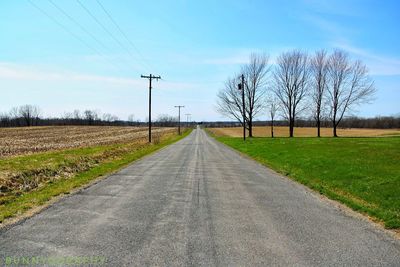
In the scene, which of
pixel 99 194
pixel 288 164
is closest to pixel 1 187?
pixel 99 194

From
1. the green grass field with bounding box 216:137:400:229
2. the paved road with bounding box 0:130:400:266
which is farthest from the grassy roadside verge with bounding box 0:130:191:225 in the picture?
the green grass field with bounding box 216:137:400:229

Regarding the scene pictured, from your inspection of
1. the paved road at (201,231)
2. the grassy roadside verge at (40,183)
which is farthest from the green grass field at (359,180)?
the grassy roadside verge at (40,183)

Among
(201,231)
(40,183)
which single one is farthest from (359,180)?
(40,183)

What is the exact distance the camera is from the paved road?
18.1 ft

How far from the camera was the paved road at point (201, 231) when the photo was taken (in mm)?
5524

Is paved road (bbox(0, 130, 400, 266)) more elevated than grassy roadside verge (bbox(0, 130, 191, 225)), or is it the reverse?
paved road (bbox(0, 130, 400, 266))

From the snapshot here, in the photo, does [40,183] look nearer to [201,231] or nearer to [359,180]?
[201,231]

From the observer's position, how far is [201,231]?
22.6 ft

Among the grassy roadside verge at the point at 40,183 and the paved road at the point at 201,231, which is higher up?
A: the paved road at the point at 201,231

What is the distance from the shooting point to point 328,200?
1080 centimetres

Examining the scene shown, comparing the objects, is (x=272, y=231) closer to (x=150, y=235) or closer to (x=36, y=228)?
(x=150, y=235)

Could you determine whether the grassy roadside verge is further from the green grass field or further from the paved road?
the green grass field

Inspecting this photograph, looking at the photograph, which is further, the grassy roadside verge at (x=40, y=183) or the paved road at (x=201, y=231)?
the grassy roadside verge at (x=40, y=183)

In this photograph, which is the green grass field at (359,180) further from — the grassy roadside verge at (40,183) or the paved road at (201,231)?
the grassy roadside verge at (40,183)
